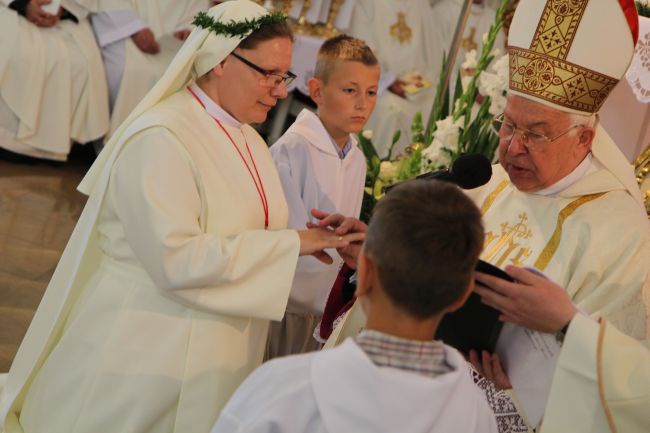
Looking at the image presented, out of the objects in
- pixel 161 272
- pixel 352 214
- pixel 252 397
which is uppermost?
pixel 252 397

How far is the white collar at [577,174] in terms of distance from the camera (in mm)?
3162

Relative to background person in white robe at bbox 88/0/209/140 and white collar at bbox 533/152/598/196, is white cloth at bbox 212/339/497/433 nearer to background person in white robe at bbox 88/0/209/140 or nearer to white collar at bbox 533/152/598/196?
white collar at bbox 533/152/598/196

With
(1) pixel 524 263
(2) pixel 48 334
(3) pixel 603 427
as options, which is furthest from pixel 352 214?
(3) pixel 603 427

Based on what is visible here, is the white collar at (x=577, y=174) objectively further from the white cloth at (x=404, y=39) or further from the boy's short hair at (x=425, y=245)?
the white cloth at (x=404, y=39)

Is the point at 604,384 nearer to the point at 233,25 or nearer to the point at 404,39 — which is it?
the point at 233,25

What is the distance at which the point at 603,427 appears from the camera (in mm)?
2543

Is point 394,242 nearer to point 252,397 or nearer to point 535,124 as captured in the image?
point 252,397

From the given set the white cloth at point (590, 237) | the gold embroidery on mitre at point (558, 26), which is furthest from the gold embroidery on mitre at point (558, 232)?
the gold embroidery on mitre at point (558, 26)

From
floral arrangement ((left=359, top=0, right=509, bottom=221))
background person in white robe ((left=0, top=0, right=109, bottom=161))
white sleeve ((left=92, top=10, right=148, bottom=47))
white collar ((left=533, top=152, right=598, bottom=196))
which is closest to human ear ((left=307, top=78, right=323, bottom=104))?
floral arrangement ((left=359, top=0, right=509, bottom=221))

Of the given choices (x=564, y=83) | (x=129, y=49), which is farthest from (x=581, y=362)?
(x=129, y=49)

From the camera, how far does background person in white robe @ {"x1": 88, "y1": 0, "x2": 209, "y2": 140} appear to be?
820 centimetres

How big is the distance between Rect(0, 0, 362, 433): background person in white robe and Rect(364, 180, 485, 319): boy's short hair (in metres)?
0.95

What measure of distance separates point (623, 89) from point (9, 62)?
494 centimetres

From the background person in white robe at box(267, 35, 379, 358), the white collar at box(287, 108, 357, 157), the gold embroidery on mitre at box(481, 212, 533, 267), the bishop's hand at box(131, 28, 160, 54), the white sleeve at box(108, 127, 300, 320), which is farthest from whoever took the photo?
the bishop's hand at box(131, 28, 160, 54)
